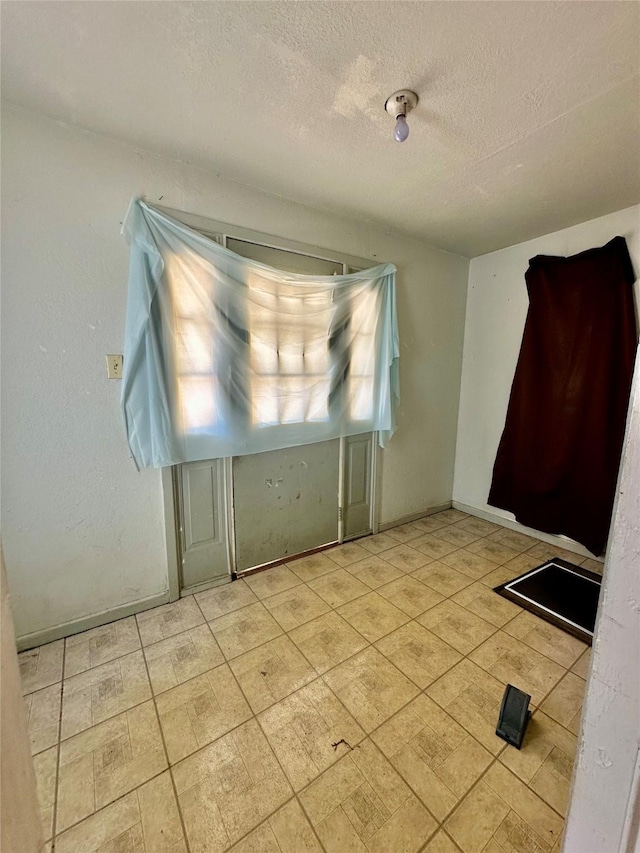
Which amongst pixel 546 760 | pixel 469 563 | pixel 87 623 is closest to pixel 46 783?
pixel 87 623

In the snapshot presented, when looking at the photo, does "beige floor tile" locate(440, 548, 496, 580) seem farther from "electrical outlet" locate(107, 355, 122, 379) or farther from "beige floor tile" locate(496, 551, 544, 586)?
"electrical outlet" locate(107, 355, 122, 379)

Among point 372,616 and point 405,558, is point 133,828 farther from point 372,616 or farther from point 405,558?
point 405,558

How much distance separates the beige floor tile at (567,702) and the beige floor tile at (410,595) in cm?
62

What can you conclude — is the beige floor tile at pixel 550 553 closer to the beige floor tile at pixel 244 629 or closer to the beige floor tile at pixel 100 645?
the beige floor tile at pixel 244 629

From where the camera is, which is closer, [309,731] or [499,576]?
[309,731]

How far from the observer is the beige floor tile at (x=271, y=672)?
1.35 m

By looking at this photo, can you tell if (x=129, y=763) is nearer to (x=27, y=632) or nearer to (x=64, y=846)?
(x=64, y=846)

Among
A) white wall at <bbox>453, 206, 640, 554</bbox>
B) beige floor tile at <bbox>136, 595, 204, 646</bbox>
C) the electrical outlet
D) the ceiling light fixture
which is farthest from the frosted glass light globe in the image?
beige floor tile at <bbox>136, 595, 204, 646</bbox>

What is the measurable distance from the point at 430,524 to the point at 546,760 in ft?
5.99

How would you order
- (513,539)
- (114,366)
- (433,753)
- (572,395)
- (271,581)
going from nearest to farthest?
(433,753) → (114,366) → (271,581) → (572,395) → (513,539)

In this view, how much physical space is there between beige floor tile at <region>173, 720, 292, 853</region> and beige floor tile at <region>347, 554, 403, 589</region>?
106 centimetres

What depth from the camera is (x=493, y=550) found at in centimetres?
249

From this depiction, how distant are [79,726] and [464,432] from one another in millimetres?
3139

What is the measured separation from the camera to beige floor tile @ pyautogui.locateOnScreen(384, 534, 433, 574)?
2.28 metres
